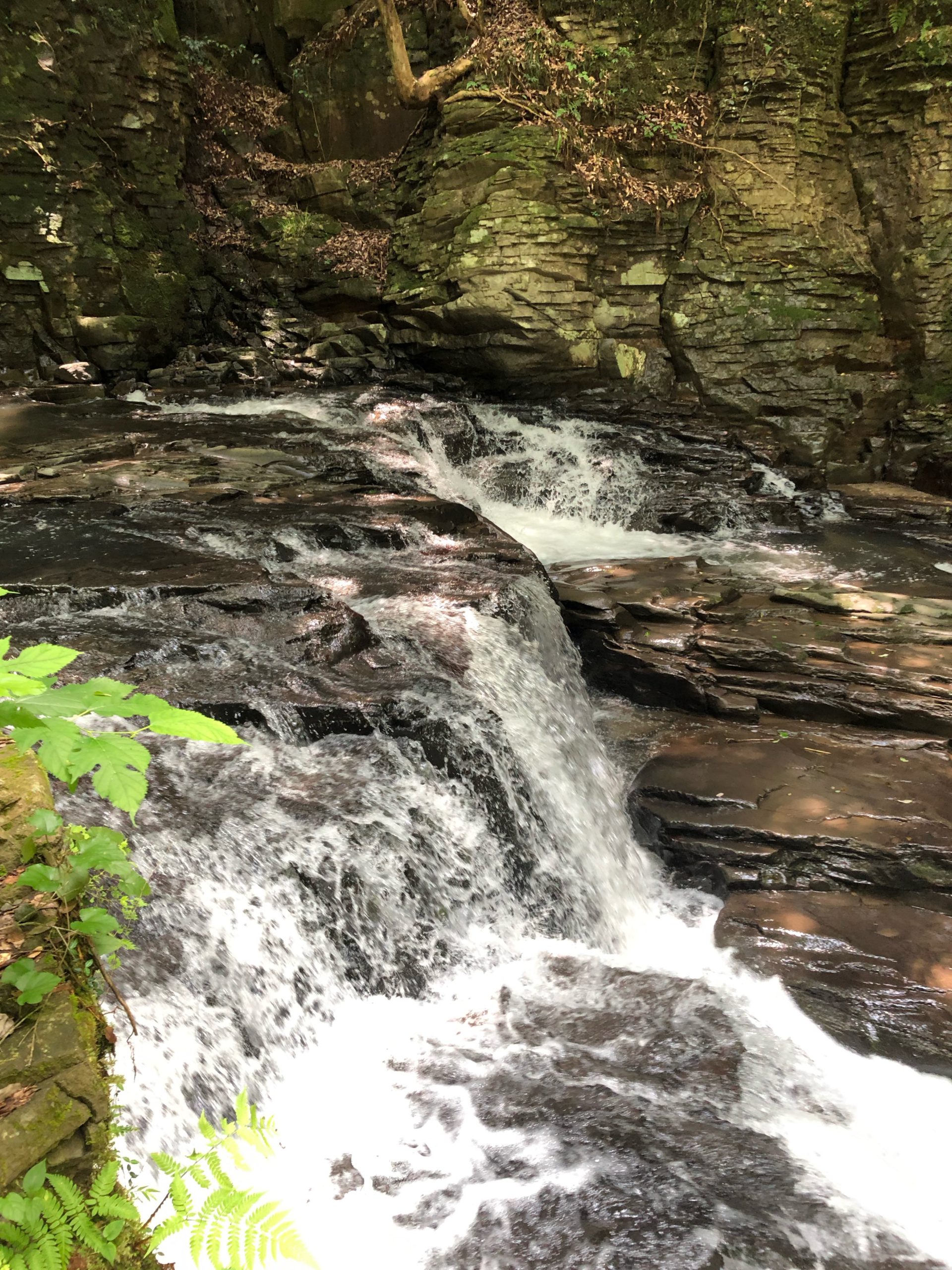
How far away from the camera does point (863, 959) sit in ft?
12.5

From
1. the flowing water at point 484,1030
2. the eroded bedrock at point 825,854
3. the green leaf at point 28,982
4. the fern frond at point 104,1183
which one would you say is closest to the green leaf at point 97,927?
the green leaf at point 28,982

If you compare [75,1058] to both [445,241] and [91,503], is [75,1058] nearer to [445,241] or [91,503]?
[91,503]

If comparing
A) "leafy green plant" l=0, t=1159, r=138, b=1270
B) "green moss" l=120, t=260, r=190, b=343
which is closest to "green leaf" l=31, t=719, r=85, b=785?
"leafy green plant" l=0, t=1159, r=138, b=1270

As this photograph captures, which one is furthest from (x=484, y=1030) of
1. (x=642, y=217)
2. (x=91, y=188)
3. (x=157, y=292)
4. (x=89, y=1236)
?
(x=91, y=188)

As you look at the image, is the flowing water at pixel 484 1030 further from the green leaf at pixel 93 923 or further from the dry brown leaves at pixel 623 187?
the dry brown leaves at pixel 623 187

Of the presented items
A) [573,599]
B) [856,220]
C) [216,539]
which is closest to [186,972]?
[216,539]

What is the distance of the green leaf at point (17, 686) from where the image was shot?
1.31 metres

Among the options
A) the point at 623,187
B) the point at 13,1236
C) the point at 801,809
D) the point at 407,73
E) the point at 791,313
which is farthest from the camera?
the point at 407,73

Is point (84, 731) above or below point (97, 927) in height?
above

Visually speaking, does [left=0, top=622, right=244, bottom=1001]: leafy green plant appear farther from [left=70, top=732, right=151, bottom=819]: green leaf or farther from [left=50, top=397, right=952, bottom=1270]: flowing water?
[left=50, top=397, right=952, bottom=1270]: flowing water

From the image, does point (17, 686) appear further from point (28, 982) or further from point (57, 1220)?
point (57, 1220)

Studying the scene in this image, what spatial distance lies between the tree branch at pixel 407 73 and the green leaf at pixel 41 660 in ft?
45.6

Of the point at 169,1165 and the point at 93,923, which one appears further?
the point at 93,923

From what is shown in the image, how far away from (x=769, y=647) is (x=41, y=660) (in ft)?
18.7
